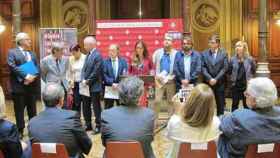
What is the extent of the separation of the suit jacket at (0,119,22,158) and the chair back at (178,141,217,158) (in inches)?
47.5

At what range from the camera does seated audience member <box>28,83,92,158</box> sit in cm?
381

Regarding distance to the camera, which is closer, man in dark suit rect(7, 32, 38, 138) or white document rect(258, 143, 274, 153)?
white document rect(258, 143, 274, 153)

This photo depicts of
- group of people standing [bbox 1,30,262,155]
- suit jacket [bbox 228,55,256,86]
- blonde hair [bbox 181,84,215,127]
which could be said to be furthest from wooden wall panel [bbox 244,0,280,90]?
blonde hair [bbox 181,84,215,127]

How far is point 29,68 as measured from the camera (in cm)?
735

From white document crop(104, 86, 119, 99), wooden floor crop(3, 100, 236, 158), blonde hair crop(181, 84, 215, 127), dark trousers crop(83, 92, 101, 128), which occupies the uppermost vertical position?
blonde hair crop(181, 84, 215, 127)

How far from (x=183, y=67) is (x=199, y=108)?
4349 millimetres

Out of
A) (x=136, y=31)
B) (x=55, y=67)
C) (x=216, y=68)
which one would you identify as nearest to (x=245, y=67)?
(x=216, y=68)

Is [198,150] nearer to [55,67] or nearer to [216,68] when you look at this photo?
[55,67]

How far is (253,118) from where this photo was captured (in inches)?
140

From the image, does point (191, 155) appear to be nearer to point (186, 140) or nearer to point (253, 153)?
point (186, 140)

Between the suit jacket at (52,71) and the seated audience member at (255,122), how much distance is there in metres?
4.27

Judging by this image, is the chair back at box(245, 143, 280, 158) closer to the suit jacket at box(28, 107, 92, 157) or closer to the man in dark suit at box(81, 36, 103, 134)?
the suit jacket at box(28, 107, 92, 157)

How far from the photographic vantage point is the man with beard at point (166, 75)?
7.74 m

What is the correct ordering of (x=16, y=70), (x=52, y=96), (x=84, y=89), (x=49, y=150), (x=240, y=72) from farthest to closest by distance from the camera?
1. (x=240, y=72)
2. (x=84, y=89)
3. (x=16, y=70)
4. (x=52, y=96)
5. (x=49, y=150)
